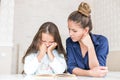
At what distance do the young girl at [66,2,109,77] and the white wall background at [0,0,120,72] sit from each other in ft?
2.98

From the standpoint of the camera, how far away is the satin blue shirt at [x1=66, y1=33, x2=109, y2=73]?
4.43ft

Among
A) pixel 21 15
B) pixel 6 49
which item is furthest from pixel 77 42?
pixel 21 15

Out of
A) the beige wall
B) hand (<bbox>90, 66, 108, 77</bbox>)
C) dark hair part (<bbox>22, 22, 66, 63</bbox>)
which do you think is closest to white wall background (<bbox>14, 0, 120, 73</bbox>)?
the beige wall

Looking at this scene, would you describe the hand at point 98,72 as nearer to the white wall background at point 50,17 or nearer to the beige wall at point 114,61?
the beige wall at point 114,61

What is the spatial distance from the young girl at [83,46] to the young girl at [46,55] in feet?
0.44

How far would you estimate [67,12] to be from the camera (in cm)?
265

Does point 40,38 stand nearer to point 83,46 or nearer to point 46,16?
point 83,46

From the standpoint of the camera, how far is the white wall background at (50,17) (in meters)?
2.34

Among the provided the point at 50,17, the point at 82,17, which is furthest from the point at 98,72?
the point at 50,17

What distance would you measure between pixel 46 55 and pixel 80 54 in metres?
0.28

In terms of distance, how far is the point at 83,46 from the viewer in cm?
140

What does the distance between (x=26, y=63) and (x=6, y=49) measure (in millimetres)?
743

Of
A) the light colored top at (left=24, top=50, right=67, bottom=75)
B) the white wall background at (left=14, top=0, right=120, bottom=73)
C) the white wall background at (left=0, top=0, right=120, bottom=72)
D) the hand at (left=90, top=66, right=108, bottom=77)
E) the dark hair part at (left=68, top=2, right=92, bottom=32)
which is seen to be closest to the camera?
the hand at (left=90, top=66, right=108, bottom=77)

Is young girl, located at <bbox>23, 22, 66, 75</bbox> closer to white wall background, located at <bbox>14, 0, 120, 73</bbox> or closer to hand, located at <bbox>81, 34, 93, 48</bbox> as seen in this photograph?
hand, located at <bbox>81, 34, 93, 48</bbox>
